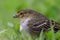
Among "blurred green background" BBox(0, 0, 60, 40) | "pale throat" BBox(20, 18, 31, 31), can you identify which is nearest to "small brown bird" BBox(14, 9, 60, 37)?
"pale throat" BBox(20, 18, 31, 31)

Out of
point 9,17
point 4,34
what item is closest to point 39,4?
point 9,17

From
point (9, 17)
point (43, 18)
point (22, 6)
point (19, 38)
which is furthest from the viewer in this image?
point (22, 6)

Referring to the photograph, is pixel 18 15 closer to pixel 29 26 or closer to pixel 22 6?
pixel 29 26

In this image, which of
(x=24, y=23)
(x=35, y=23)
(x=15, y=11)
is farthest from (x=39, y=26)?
(x=15, y=11)

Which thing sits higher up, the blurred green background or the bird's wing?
the blurred green background

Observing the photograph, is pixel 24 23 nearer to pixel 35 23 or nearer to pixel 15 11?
pixel 35 23

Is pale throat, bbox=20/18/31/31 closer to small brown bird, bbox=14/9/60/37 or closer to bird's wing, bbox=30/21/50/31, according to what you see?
small brown bird, bbox=14/9/60/37
